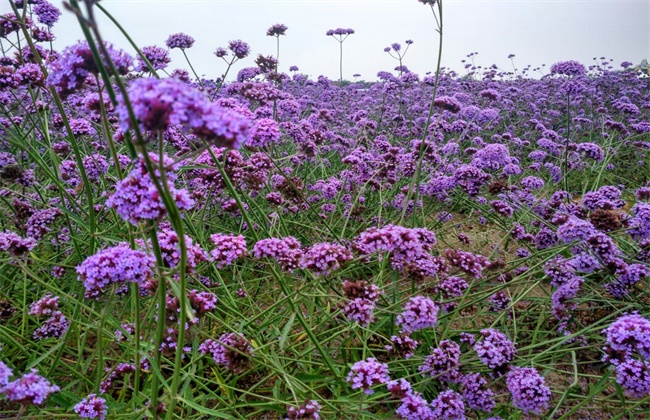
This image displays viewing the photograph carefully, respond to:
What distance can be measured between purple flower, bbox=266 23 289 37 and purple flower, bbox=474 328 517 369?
426cm

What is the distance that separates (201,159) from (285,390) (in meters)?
1.35

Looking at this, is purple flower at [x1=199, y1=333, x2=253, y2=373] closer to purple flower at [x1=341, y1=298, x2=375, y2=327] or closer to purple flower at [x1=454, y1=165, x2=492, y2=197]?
purple flower at [x1=341, y1=298, x2=375, y2=327]

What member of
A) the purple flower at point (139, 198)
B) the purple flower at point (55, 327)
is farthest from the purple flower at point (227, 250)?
the purple flower at point (55, 327)

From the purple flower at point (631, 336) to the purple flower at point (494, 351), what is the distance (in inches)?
15.7

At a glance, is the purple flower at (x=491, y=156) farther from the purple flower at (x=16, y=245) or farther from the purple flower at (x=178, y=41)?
the purple flower at (x=16, y=245)

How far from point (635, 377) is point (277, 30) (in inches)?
185

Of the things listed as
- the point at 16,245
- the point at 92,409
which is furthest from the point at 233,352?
the point at 16,245

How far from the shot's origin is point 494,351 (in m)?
2.03

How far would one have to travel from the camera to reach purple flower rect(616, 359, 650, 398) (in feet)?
6.22

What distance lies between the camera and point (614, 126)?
4898mm

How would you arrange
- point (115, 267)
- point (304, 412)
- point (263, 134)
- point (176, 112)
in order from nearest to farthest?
1. point (176, 112)
2. point (115, 267)
3. point (304, 412)
4. point (263, 134)

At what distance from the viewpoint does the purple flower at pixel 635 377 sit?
1.90 metres

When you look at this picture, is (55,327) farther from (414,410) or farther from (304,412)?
(414,410)

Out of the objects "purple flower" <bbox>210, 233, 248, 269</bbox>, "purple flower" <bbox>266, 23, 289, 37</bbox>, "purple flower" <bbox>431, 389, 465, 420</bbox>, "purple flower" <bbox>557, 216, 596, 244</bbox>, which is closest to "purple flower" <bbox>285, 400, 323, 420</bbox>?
"purple flower" <bbox>431, 389, 465, 420</bbox>
